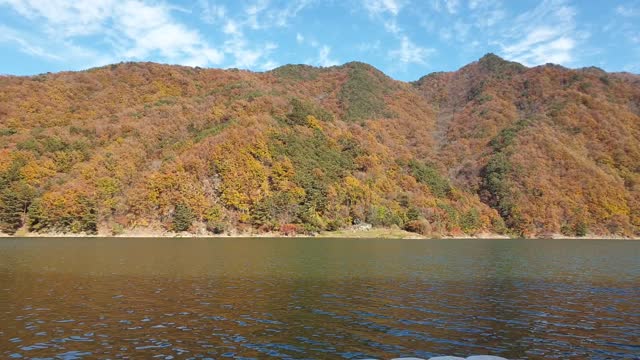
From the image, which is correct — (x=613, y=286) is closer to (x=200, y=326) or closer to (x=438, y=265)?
(x=438, y=265)

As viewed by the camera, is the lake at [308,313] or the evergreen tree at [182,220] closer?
the lake at [308,313]

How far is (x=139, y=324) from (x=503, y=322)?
2470 centimetres

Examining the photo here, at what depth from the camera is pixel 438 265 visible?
69812 mm

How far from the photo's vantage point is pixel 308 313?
3362 cm

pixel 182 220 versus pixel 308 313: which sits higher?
pixel 182 220

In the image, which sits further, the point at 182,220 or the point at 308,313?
the point at 182,220

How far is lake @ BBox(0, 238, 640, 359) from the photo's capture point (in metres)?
24.7

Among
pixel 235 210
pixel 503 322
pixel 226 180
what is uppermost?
pixel 226 180

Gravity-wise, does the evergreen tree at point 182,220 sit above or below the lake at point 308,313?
above

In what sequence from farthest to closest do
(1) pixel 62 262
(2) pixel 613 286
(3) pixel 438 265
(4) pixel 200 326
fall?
(3) pixel 438 265
(1) pixel 62 262
(2) pixel 613 286
(4) pixel 200 326

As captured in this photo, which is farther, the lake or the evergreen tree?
the evergreen tree

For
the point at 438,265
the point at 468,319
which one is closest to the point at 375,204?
the point at 438,265

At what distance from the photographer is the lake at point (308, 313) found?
24.7m

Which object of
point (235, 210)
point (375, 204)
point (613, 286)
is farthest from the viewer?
point (375, 204)
